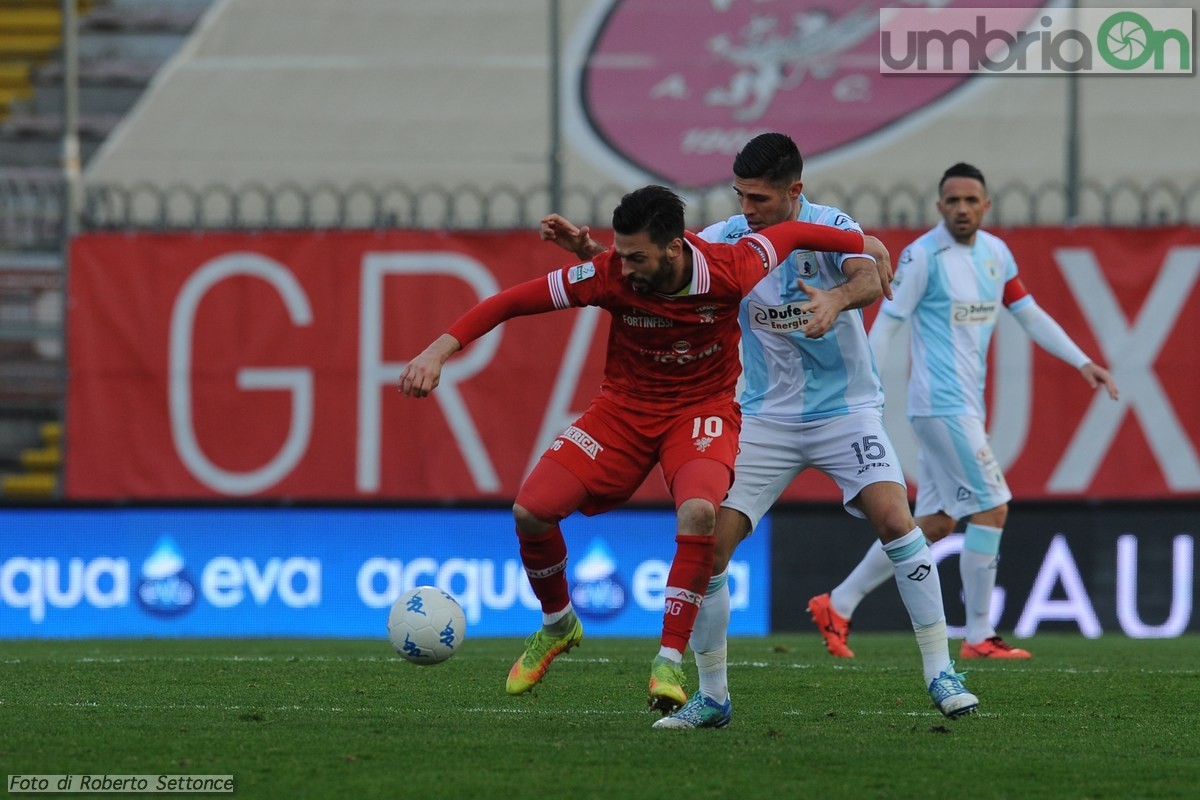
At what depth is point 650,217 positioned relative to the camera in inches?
235

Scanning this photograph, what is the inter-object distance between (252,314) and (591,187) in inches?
194

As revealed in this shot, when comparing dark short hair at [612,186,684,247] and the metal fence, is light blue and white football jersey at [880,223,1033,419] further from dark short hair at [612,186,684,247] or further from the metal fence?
dark short hair at [612,186,684,247]

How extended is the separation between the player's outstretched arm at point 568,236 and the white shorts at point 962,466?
3380 mm

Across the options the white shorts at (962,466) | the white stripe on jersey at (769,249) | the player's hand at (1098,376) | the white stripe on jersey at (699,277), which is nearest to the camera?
the white stripe on jersey at (699,277)

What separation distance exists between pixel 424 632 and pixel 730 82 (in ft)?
37.0

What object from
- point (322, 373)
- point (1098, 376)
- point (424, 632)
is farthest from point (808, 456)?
point (322, 373)

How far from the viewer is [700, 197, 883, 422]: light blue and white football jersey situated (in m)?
6.72

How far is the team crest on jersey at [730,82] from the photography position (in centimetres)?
1694

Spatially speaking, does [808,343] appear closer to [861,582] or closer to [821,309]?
[821,309]

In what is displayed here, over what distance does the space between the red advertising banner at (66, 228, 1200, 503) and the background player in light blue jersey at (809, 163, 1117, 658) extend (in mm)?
3032

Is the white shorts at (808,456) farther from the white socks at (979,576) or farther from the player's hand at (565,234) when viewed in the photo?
the white socks at (979,576)

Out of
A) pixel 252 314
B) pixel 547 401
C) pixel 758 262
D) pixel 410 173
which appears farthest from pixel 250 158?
pixel 758 262

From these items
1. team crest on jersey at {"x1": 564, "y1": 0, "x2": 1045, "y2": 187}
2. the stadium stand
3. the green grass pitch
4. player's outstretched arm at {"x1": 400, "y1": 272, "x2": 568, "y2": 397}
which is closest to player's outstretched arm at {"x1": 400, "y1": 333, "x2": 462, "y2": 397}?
player's outstretched arm at {"x1": 400, "y1": 272, "x2": 568, "y2": 397}

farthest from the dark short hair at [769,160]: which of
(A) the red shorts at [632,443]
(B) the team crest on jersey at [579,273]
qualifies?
(A) the red shorts at [632,443]
